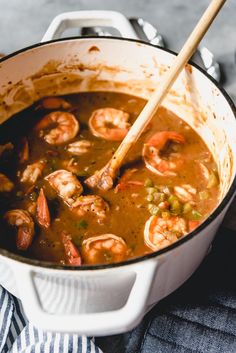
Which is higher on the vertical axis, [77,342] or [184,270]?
[184,270]

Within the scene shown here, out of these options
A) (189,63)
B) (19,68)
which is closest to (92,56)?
(19,68)

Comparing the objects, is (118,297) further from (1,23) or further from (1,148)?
(1,23)

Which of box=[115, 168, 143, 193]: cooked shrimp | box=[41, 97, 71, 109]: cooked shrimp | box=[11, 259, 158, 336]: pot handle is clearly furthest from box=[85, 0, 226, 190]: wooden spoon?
box=[11, 259, 158, 336]: pot handle

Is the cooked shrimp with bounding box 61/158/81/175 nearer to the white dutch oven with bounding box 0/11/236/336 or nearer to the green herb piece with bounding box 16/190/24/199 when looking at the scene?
the green herb piece with bounding box 16/190/24/199

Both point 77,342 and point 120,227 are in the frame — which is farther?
point 120,227

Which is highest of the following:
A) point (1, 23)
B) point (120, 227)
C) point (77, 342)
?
point (1, 23)

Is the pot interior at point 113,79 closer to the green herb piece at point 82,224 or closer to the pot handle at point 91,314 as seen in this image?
the green herb piece at point 82,224
